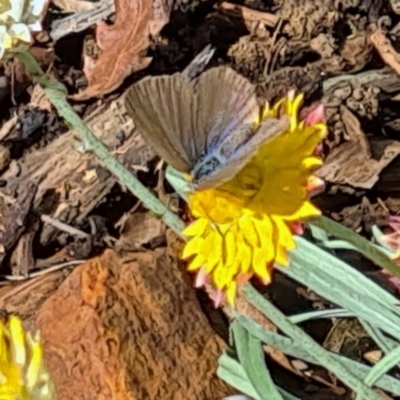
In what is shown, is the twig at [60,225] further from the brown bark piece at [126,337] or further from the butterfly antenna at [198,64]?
the butterfly antenna at [198,64]

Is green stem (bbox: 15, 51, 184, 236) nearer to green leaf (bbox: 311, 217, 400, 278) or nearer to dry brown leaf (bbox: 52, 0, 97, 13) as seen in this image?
green leaf (bbox: 311, 217, 400, 278)

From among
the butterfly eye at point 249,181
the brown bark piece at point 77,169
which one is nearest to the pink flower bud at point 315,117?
the butterfly eye at point 249,181

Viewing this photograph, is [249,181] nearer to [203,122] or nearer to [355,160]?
[203,122]

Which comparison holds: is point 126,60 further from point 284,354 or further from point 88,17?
point 284,354

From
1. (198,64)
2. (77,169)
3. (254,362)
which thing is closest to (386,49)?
(198,64)

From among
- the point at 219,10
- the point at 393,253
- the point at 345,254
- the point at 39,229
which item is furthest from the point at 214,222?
the point at 219,10

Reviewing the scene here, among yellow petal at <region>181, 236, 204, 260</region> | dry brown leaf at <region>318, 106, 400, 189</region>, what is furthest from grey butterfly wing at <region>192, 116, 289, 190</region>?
dry brown leaf at <region>318, 106, 400, 189</region>
